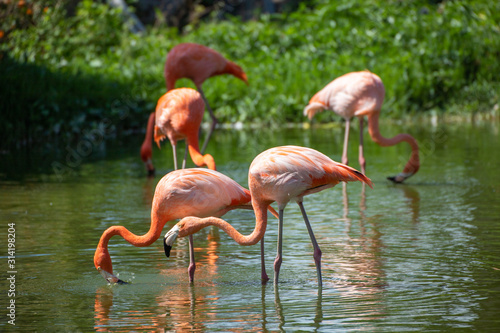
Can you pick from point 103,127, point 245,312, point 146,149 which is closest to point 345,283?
point 245,312

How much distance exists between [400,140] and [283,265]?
3.84m

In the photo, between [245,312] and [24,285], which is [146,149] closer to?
[24,285]

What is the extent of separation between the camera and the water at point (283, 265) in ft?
13.0

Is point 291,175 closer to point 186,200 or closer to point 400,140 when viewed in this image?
point 186,200

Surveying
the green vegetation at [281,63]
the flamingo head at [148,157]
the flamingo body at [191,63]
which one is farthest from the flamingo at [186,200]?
the green vegetation at [281,63]

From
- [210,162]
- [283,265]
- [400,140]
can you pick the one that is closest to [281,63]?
[400,140]

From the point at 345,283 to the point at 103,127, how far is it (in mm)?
9250

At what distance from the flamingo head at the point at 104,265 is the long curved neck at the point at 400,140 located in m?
4.34

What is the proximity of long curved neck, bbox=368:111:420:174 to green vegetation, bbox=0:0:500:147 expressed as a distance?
498 centimetres

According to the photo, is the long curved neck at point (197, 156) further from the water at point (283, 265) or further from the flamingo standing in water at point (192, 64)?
the flamingo standing in water at point (192, 64)

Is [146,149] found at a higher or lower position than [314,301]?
higher

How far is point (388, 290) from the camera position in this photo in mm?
4383

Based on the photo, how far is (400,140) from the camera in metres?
8.57

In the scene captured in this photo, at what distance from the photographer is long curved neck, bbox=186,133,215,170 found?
647 cm
